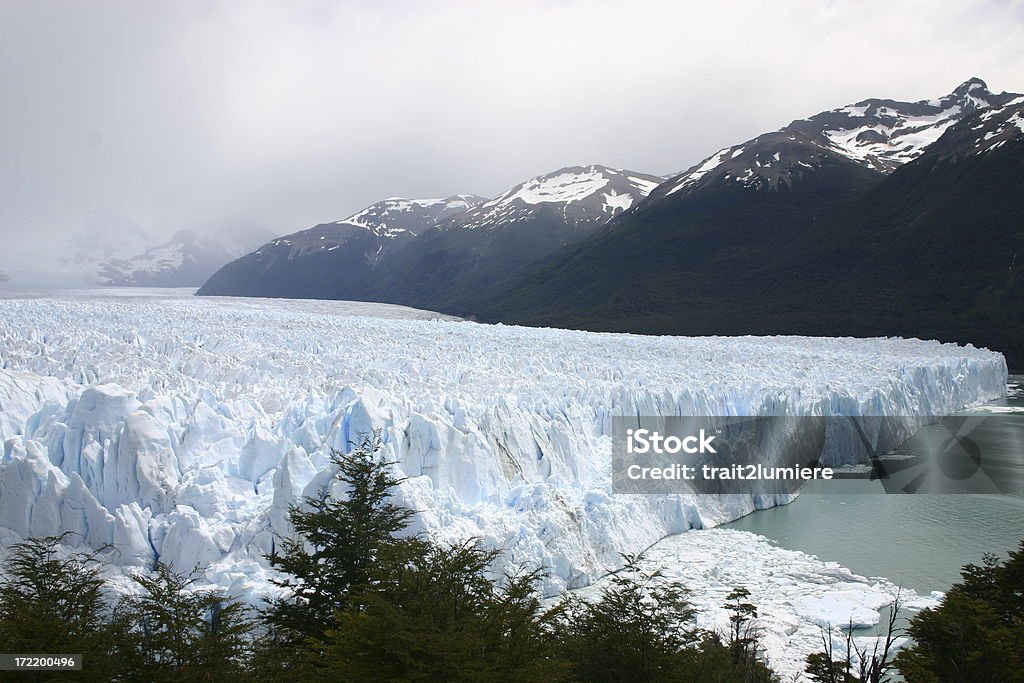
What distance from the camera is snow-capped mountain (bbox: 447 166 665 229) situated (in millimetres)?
128625

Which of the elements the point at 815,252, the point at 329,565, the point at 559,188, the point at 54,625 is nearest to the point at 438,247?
the point at 559,188

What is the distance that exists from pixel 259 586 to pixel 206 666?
3620 millimetres

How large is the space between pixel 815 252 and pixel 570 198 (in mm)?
79662

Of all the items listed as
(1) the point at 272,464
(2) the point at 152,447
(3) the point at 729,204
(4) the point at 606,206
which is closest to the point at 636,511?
(1) the point at 272,464

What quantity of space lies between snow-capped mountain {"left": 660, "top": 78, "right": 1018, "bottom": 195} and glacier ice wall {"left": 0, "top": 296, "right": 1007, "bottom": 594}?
7143cm

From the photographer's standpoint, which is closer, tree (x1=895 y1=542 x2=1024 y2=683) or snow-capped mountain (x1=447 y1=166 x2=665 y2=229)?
tree (x1=895 y1=542 x2=1024 y2=683)

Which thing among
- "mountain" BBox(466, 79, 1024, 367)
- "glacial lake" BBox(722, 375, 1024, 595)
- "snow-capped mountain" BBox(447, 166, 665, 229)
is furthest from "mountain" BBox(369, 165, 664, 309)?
"glacial lake" BBox(722, 375, 1024, 595)

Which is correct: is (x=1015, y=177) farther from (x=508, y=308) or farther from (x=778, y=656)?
(x=778, y=656)

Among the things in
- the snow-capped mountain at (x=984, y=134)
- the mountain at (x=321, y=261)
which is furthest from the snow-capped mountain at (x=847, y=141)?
the mountain at (x=321, y=261)

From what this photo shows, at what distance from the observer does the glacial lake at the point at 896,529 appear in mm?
12758

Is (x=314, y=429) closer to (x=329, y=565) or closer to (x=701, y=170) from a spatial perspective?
(x=329, y=565)

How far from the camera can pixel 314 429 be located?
484 inches

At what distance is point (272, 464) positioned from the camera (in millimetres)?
11156

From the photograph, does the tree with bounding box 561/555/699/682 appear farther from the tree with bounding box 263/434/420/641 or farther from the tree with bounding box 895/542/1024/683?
the tree with bounding box 895/542/1024/683
